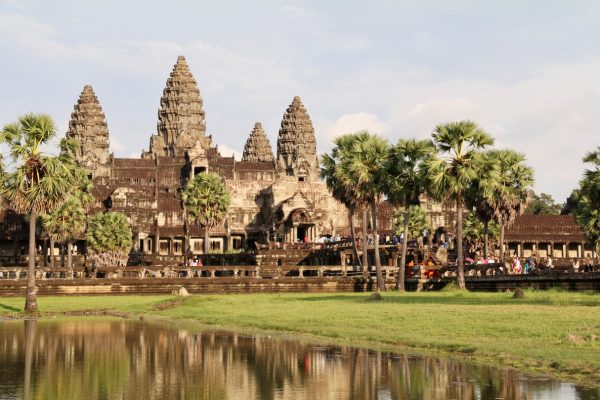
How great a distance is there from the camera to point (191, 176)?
154750 millimetres

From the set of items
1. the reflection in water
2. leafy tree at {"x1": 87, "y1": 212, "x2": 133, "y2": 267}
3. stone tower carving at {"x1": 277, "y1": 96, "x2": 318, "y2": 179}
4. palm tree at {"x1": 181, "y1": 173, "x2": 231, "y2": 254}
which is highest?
stone tower carving at {"x1": 277, "y1": 96, "x2": 318, "y2": 179}

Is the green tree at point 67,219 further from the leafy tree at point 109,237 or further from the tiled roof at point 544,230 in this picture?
the tiled roof at point 544,230

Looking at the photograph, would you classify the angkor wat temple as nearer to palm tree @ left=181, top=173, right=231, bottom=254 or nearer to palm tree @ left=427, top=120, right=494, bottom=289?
palm tree @ left=181, top=173, right=231, bottom=254

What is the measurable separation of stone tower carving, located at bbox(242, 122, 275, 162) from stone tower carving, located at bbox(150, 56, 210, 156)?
16.9 meters

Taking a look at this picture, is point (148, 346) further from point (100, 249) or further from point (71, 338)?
point (100, 249)

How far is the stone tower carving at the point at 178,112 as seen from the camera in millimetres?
177750

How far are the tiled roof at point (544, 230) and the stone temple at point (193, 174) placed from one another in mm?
19808

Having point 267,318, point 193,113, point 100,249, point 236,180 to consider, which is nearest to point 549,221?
point 236,180

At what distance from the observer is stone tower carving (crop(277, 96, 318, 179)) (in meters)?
176

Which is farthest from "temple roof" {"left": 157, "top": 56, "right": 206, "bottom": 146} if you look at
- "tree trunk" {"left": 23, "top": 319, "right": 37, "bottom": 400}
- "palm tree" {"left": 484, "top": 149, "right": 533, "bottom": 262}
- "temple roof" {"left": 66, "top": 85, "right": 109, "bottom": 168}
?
"tree trunk" {"left": 23, "top": 319, "right": 37, "bottom": 400}

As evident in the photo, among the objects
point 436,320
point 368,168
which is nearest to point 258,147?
point 368,168

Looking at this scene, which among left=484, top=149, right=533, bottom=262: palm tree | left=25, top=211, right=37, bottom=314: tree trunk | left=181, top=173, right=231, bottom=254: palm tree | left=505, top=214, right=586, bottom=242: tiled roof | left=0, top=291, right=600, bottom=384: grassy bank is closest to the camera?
left=0, top=291, right=600, bottom=384: grassy bank

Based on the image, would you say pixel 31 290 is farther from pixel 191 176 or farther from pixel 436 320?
pixel 191 176

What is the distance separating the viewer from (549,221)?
440ft
